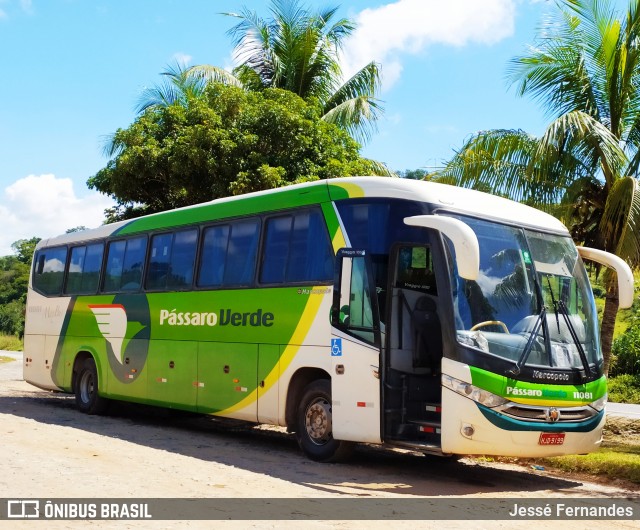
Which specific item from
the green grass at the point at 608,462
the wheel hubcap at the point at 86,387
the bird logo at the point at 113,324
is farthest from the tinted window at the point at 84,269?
the green grass at the point at 608,462

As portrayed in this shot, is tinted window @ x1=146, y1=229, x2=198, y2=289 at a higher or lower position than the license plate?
higher

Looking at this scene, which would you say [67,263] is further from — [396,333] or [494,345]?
[494,345]

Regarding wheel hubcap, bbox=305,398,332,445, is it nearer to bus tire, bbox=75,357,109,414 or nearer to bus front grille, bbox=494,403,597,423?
bus front grille, bbox=494,403,597,423

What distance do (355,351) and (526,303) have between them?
2143mm

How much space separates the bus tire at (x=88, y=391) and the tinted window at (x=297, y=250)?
6098mm

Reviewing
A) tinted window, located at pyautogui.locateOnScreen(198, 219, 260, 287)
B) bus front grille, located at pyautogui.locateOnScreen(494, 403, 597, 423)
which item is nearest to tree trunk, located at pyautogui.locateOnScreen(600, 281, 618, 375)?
bus front grille, located at pyautogui.locateOnScreen(494, 403, 597, 423)

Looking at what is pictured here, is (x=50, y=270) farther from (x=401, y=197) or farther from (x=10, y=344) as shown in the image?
(x=10, y=344)

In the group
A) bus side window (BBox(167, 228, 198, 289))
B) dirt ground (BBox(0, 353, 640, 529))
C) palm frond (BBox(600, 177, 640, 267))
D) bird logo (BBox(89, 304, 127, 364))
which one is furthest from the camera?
bird logo (BBox(89, 304, 127, 364))

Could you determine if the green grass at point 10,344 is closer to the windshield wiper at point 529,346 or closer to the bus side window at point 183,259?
the bus side window at point 183,259

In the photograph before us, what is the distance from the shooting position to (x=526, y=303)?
1011 centimetres

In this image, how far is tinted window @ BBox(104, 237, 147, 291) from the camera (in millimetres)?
15750

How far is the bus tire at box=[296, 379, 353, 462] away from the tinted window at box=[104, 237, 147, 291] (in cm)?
527

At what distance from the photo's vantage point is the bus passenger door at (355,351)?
10422 millimetres

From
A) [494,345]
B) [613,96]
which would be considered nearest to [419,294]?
[494,345]
